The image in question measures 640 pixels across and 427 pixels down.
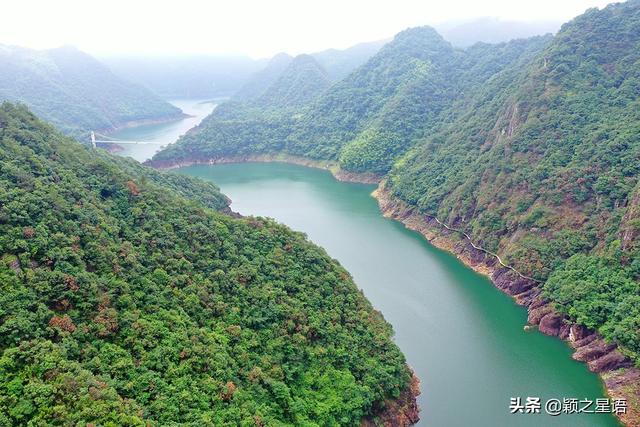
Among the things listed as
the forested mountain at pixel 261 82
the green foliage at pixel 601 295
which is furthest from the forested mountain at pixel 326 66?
the green foliage at pixel 601 295

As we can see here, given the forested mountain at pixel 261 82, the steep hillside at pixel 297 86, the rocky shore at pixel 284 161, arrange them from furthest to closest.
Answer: the forested mountain at pixel 261 82, the steep hillside at pixel 297 86, the rocky shore at pixel 284 161

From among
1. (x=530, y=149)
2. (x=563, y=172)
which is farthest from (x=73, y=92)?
(x=563, y=172)

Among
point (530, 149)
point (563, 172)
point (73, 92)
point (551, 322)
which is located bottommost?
point (551, 322)

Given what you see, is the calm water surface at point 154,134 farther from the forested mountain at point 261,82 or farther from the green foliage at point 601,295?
the green foliage at point 601,295

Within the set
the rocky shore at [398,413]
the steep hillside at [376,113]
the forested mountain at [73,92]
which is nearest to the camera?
the rocky shore at [398,413]

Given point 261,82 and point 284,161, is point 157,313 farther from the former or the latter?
point 261,82

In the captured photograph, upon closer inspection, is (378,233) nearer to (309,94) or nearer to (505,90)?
(505,90)

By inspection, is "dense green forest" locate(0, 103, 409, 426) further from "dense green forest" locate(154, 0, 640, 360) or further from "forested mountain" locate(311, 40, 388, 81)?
"forested mountain" locate(311, 40, 388, 81)
